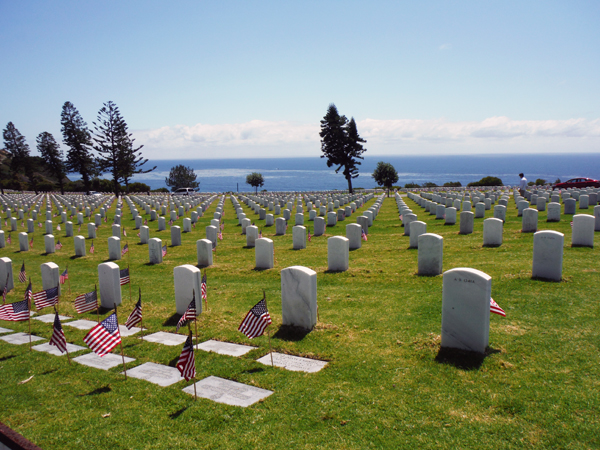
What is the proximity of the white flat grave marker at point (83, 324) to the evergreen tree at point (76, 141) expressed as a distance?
6108 cm

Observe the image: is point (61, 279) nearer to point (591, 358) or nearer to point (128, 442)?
point (128, 442)

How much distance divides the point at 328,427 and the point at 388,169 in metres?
47.1

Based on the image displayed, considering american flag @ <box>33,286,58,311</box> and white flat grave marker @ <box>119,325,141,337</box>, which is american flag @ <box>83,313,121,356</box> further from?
american flag @ <box>33,286,58,311</box>

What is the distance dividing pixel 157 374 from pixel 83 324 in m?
3.99

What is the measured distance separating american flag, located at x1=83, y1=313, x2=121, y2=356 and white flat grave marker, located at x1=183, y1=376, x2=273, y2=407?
142 centimetres

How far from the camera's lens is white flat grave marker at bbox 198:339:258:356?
6.88 meters

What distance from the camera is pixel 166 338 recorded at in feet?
25.6

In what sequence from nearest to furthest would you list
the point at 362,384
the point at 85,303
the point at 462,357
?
the point at 362,384
the point at 462,357
the point at 85,303

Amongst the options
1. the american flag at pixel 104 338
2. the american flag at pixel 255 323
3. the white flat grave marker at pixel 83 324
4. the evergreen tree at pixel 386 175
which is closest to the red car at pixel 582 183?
the evergreen tree at pixel 386 175

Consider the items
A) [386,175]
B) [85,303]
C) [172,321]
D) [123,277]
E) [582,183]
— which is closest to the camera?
[172,321]

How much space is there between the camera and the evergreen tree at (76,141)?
63.7 metres

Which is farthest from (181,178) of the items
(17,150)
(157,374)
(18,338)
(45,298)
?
(157,374)

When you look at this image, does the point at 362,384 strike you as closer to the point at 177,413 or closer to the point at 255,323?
the point at 255,323

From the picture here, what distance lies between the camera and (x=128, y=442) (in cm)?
450
